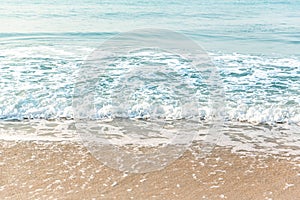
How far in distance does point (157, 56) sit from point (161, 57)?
7.1 inches

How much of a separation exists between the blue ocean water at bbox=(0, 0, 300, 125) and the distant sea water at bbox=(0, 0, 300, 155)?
0.02 meters

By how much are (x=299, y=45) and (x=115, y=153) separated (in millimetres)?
10370

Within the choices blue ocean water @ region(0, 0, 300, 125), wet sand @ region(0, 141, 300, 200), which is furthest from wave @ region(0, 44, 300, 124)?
wet sand @ region(0, 141, 300, 200)

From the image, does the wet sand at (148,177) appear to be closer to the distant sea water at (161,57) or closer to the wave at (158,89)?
the distant sea water at (161,57)

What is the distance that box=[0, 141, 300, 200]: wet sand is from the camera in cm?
405

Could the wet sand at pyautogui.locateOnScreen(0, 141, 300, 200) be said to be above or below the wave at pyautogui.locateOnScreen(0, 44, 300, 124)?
below

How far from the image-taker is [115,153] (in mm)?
5180

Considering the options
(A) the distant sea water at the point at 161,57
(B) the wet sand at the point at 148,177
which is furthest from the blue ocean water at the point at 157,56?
(B) the wet sand at the point at 148,177

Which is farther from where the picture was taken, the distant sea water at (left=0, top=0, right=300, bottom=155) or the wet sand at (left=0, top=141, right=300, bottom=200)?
the distant sea water at (left=0, top=0, right=300, bottom=155)

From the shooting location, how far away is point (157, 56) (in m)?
11.6

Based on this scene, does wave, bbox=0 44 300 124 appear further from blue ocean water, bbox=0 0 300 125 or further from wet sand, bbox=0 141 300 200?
wet sand, bbox=0 141 300 200

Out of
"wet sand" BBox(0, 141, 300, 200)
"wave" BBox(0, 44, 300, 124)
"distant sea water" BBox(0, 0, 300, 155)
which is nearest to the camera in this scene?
"wet sand" BBox(0, 141, 300, 200)

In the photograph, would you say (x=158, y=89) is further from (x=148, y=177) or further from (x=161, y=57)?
(x=148, y=177)

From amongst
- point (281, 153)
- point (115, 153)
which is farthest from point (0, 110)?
point (281, 153)
